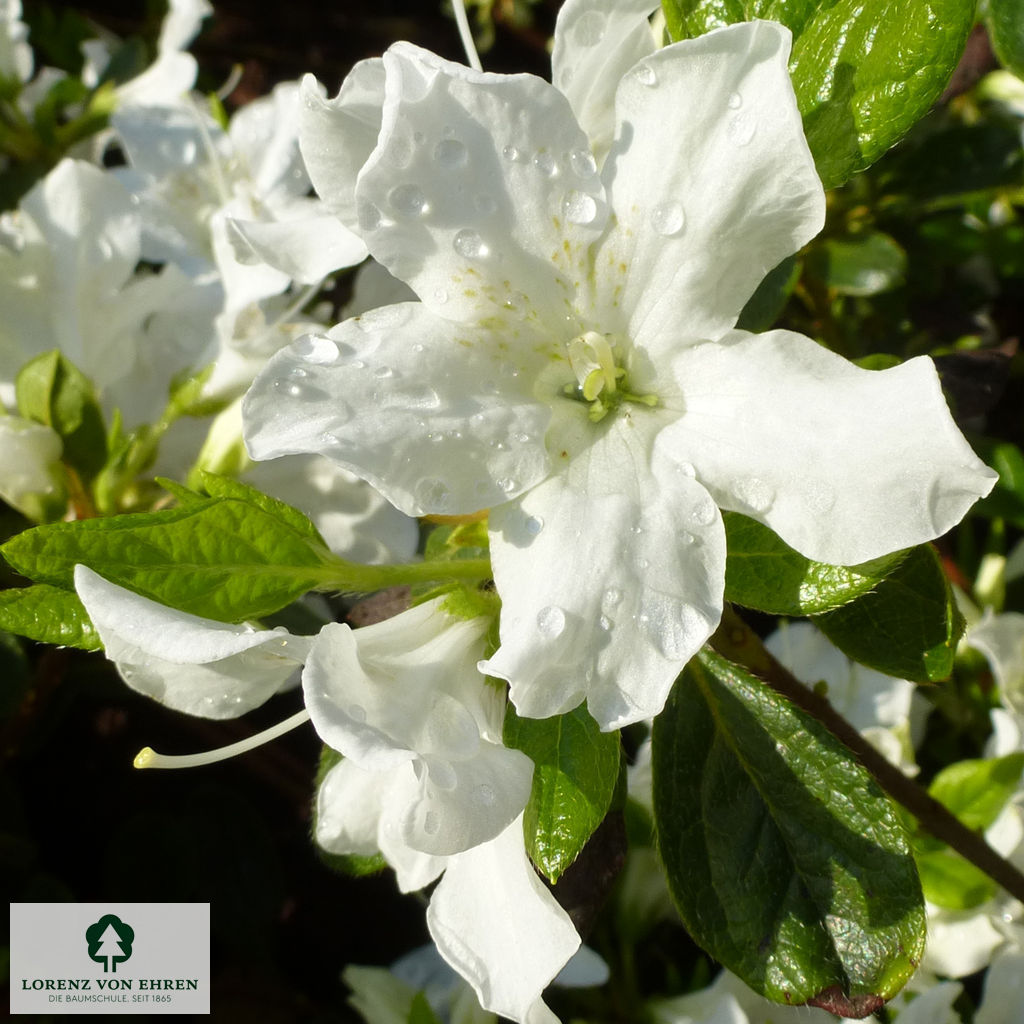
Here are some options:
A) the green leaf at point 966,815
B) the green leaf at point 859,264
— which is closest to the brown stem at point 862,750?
the green leaf at point 966,815

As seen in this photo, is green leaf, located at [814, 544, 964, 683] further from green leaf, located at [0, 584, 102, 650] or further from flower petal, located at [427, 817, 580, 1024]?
green leaf, located at [0, 584, 102, 650]

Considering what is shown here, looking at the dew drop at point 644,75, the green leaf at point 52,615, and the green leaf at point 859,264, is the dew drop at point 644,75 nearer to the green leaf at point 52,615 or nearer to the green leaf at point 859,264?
the green leaf at point 52,615

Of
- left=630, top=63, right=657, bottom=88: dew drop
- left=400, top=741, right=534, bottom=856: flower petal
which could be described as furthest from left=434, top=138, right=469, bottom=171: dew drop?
left=400, top=741, right=534, bottom=856: flower petal

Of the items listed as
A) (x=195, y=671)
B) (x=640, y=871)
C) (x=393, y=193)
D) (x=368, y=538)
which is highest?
(x=393, y=193)

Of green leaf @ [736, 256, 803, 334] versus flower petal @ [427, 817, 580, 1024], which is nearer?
flower petal @ [427, 817, 580, 1024]

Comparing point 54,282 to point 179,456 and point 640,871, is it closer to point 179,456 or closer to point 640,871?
point 179,456

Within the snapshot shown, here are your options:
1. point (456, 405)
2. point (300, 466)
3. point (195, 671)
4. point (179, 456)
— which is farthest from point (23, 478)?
point (456, 405)
